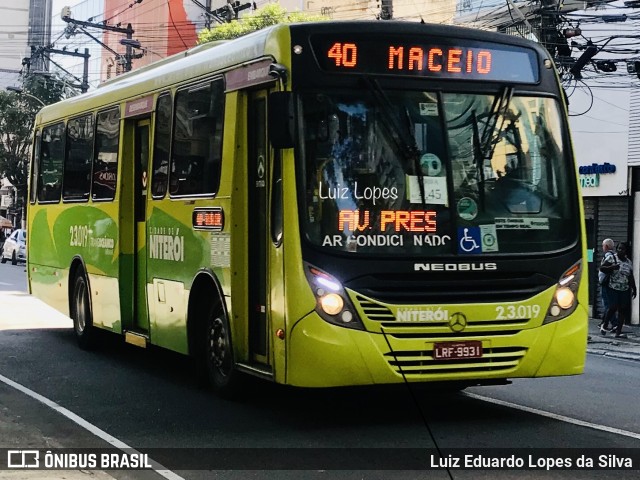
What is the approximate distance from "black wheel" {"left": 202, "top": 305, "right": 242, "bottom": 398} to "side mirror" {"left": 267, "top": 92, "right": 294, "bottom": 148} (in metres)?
2.02

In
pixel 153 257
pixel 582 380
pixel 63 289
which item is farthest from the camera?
pixel 63 289

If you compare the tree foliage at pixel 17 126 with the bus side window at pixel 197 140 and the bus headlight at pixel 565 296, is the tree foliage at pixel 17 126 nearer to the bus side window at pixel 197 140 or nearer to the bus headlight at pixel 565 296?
the bus side window at pixel 197 140

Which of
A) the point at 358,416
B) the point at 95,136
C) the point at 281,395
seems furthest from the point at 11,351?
the point at 358,416

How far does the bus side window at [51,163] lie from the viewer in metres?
15.9

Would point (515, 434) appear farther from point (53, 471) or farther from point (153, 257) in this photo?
point (153, 257)

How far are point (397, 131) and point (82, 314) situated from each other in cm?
736

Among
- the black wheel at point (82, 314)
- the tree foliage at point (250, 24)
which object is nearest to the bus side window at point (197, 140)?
the black wheel at point (82, 314)

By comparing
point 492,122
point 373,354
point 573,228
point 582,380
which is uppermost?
point 492,122

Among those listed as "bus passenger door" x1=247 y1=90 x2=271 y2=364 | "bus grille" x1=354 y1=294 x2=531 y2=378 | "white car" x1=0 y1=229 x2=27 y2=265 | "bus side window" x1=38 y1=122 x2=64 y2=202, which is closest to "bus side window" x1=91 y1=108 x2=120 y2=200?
"bus side window" x1=38 y1=122 x2=64 y2=202

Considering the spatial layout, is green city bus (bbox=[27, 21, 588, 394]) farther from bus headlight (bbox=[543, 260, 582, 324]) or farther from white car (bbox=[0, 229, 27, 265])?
white car (bbox=[0, 229, 27, 265])

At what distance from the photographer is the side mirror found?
8.50 m

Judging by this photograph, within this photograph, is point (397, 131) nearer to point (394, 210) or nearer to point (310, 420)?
point (394, 210)

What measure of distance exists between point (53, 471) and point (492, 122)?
14.1ft

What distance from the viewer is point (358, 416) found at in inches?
373
